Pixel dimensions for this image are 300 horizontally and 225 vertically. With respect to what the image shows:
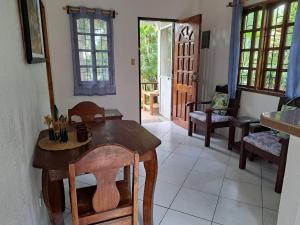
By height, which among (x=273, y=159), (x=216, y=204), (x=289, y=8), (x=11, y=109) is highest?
(x=289, y=8)

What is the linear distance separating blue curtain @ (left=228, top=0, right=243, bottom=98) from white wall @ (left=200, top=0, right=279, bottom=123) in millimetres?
208

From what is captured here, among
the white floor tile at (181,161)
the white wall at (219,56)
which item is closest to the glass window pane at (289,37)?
the white wall at (219,56)

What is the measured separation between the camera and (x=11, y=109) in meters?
0.96

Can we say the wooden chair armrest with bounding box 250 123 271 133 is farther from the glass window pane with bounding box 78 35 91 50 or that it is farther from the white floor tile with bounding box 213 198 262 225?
the glass window pane with bounding box 78 35 91 50

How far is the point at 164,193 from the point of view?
2166mm

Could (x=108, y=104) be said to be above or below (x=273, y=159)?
above

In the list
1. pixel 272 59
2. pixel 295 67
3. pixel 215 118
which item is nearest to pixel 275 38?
pixel 272 59

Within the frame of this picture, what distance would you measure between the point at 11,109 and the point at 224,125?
298 centimetres

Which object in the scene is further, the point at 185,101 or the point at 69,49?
the point at 185,101

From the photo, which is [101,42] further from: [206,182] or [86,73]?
[206,182]

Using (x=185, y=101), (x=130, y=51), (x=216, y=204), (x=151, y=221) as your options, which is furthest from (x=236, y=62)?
Result: (x=151, y=221)

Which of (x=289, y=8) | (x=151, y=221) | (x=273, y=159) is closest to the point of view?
(x=151, y=221)

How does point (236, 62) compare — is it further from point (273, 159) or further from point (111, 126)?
point (111, 126)

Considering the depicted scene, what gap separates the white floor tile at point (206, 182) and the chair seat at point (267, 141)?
0.55 m
